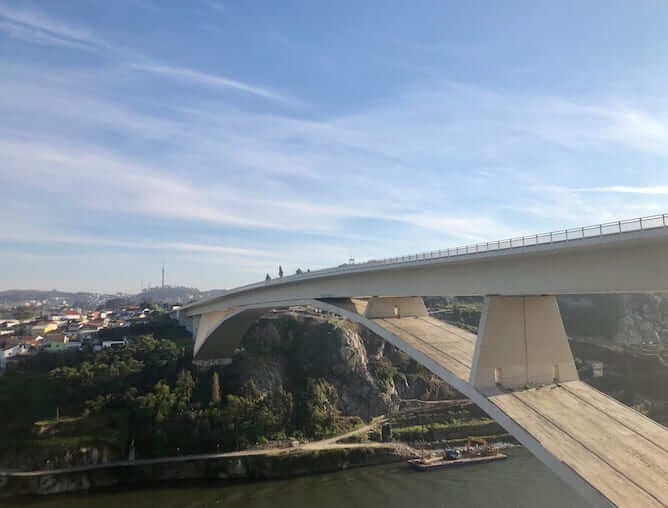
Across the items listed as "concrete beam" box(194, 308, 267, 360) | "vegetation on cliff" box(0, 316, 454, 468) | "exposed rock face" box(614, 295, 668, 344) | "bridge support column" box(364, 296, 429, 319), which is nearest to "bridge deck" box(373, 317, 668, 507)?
"bridge support column" box(364, 296, 429, 319)

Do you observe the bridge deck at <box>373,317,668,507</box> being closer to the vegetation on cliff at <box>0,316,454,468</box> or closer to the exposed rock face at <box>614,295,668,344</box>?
the vegetation on cliff at <box>0,316,454,468</box>

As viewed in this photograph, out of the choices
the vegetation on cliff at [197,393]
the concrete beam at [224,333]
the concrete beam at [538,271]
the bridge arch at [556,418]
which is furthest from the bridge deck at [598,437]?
the concrete beam at [224,333]

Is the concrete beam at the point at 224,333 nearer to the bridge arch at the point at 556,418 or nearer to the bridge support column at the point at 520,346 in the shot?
the bridge arch at the point at 556,418

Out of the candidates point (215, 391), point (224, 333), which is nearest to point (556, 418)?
point (215, 391)

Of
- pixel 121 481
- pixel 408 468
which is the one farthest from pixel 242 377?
pixel 408 468

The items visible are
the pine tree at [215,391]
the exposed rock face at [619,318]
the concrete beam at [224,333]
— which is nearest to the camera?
the pine tree at [215,391]

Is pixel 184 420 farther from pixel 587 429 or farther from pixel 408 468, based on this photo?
pixel 587 429

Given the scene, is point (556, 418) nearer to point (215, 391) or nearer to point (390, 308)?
point (390, 308)
